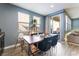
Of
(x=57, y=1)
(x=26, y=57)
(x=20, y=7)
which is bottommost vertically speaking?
(x=26, y=57)

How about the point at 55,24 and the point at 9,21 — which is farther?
the point at 55,24

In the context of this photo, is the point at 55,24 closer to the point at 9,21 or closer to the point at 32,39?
the point at 32,39

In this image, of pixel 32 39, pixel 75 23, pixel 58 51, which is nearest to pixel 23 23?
pixel 32 39

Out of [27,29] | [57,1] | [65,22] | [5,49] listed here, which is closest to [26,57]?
[5,49]

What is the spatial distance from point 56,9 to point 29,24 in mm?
737

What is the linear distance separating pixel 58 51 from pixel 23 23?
3.51 ft

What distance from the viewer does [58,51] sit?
210cm

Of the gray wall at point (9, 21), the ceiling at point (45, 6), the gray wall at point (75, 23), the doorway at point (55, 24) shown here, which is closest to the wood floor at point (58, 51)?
the gray wall at point (9, 21)

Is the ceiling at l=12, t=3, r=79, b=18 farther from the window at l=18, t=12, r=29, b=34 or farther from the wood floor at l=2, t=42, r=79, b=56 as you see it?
the wood floor at l=2, t=42, r=79, b=56

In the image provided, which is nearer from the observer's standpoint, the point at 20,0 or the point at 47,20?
the point at 20,0

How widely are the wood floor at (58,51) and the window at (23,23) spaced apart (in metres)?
0.45

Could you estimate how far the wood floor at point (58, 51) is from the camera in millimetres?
2021

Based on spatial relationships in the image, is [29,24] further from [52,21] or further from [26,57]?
[26,57]

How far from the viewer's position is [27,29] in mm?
2139
